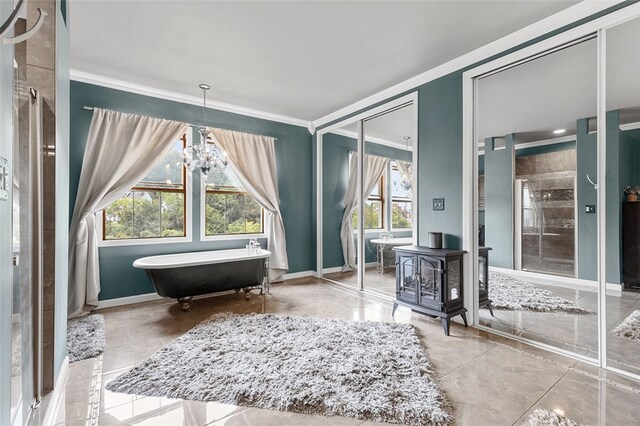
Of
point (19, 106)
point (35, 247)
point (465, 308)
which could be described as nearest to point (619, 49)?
point (465, 308)

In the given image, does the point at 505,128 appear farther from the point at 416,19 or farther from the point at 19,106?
the point at 19,106

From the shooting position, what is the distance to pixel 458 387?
1.98m

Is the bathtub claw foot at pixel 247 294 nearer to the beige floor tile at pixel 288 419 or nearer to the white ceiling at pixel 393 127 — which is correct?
the beige floor tile at pixel 288 419

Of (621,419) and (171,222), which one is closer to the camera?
(621,419)

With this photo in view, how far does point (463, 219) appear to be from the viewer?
3104 mm

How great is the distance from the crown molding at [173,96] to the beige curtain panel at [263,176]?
1.22 feet

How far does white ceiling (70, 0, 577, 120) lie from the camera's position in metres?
2.38

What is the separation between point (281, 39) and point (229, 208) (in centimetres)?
263

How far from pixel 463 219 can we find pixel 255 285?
2.70 m

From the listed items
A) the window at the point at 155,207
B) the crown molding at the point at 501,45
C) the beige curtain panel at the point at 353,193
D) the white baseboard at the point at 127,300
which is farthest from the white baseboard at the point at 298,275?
the crown molding at the point at 501,45

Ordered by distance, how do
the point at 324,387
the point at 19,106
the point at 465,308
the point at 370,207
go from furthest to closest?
1. the point at 370,207
2. the point at 465,308
3. the point at 324,387
4. the point at 19,106

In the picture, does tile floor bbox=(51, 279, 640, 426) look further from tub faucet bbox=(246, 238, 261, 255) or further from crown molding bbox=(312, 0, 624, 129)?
crown molding bbox=(312, 0, 624, 129)

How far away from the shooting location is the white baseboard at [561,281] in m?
2.22

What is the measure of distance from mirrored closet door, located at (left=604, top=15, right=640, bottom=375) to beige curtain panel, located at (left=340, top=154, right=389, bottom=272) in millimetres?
2576
